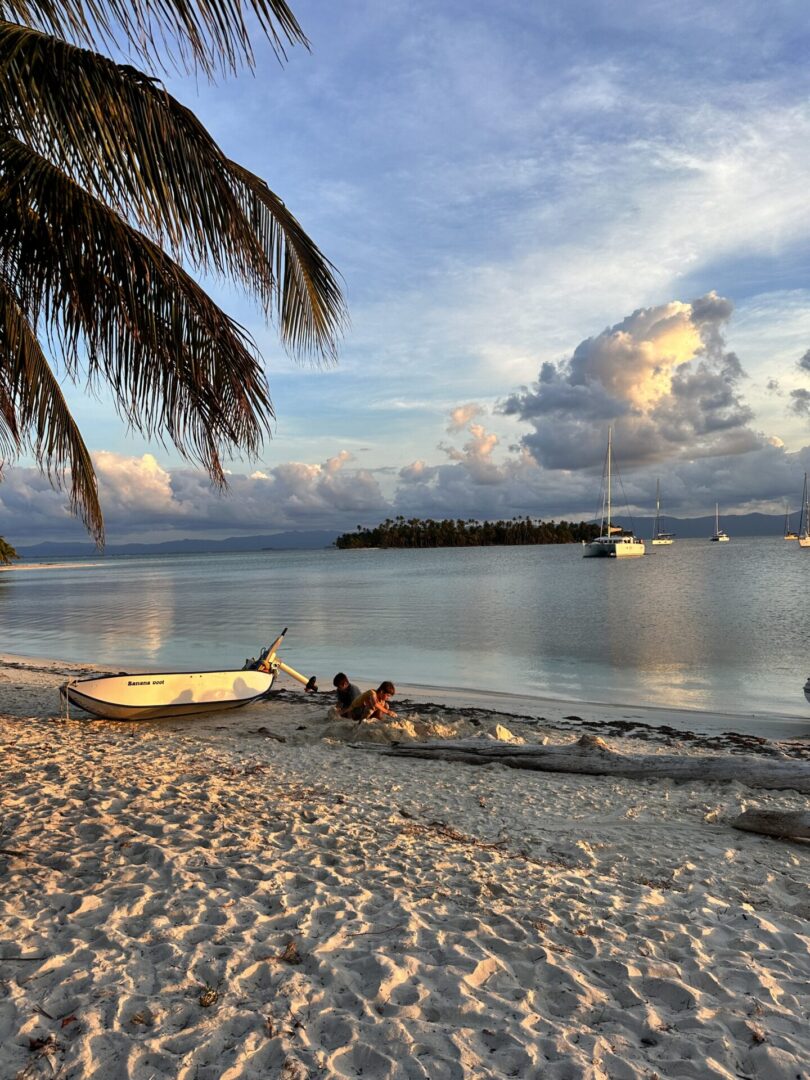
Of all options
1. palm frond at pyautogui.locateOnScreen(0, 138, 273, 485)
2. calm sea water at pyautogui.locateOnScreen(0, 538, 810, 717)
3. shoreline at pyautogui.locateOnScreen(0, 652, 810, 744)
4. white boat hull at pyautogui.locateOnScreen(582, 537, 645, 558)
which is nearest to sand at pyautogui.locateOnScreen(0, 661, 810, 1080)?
palm frond at pyautogui.locateOnScreen(0, 138, 273, 485)

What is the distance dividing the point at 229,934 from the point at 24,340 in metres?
4.25

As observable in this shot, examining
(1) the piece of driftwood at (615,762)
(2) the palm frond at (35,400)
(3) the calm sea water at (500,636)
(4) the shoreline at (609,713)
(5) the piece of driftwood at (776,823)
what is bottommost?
(3) the calm sea water at (500,636)

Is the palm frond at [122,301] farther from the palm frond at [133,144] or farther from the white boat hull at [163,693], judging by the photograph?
the white boat hull at [163,693]

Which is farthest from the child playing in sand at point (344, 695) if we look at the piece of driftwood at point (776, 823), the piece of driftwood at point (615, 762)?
the piece of driftwood at point (776, 823)

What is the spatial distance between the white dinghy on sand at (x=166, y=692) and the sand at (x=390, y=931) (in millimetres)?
3575

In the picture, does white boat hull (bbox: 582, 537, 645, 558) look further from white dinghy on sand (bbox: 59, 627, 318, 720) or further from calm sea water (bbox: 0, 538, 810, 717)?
white dinghy on sand (bbox: 59, 627, 318, 720)

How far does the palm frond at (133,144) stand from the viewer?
4.11 metres

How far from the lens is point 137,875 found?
4355 millimetres

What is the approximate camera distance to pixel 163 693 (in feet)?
35.9

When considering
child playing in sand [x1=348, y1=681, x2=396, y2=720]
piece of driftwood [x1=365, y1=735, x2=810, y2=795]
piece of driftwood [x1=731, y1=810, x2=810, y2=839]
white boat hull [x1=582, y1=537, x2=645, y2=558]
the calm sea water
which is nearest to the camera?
piece of driftwood [x1=731, y1=810, x2=810, y2=839]

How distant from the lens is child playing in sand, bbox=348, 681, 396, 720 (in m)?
10.3

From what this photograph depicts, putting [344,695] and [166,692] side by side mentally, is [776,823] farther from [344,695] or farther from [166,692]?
[166,692]

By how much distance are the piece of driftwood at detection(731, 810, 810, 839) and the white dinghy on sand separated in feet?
26.6

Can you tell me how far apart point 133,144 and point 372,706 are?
782cm
